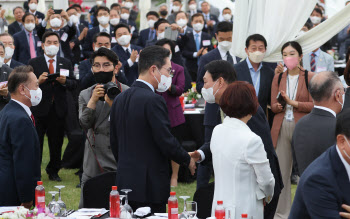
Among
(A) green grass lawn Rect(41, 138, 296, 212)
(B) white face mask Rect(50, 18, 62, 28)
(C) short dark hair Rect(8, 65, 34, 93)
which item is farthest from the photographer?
(B) white face mask Rect(50, 18, 62, 28)

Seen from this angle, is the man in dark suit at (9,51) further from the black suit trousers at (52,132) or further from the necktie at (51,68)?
the black suit trousers at (52,132)

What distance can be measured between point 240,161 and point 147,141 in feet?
2.63

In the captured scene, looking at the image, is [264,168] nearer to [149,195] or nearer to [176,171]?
[149,195]

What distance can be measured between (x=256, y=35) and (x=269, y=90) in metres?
0.67

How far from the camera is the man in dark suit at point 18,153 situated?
15.2 ft

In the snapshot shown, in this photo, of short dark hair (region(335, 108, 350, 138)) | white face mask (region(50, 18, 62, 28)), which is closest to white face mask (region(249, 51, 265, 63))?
short dark hair (region(335, 108, 350, 138))

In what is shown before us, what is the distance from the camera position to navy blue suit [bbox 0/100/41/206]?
4637 millimetres

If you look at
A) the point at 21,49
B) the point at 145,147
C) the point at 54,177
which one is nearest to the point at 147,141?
the point at 145,147

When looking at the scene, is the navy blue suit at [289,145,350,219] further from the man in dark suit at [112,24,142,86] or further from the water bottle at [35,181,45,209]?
A: the man in dark suit at [112,24,142,86]

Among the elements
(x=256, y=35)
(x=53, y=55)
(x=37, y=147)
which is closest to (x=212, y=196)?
(x=37, y=147)

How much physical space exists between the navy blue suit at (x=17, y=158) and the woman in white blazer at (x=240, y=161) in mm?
1485

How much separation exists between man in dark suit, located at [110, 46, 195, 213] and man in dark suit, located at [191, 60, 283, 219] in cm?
44

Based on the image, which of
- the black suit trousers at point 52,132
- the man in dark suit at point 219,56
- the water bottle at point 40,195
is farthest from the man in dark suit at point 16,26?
the water bottle at point 40,195

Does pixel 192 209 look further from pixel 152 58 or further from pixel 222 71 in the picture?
pixel 222 71
